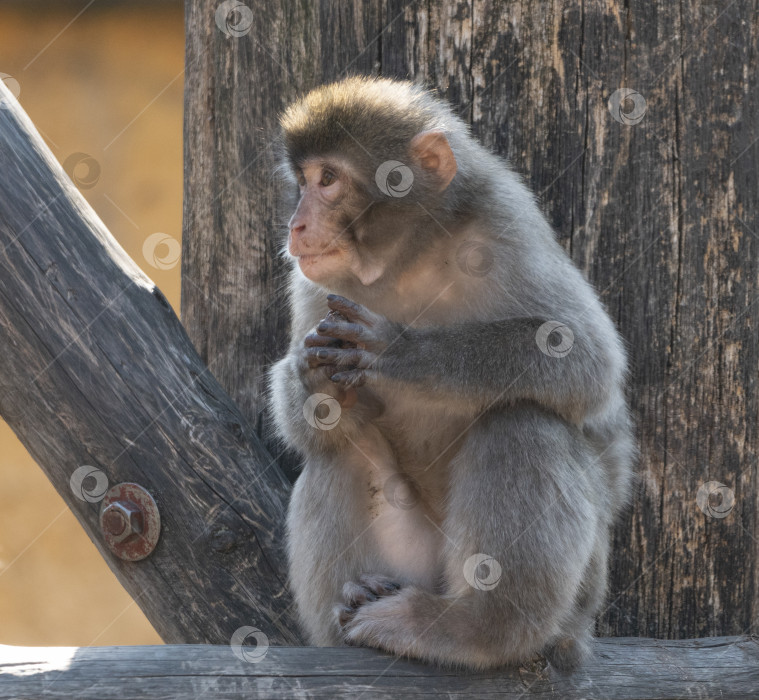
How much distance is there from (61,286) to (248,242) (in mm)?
730

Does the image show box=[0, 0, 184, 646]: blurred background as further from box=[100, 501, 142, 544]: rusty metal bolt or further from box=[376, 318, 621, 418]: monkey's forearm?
box=[376, 318, 621, 418]: monkey's forearm

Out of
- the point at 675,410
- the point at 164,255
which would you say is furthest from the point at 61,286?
the point at 675,410

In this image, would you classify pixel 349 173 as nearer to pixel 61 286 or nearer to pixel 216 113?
pixel 216 113

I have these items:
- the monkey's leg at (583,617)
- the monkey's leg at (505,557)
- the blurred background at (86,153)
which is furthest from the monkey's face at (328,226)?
the blurred background at (86,153)

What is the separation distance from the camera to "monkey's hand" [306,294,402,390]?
10.2 feet

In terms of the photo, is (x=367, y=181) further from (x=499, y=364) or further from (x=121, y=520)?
(x=121, y=520)

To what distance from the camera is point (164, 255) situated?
12.6 feet

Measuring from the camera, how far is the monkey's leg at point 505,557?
3.01 metres

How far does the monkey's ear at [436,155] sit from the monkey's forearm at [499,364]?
513 millimetres

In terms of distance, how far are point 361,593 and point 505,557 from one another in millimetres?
543

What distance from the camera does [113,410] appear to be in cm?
339

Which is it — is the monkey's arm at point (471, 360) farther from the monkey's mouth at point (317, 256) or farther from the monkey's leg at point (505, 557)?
the monkey's mouth at point (317, 256)

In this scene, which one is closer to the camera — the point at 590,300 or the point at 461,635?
the point at 461,635

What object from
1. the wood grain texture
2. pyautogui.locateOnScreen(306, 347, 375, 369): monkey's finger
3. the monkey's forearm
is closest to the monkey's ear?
the wood grain texture
